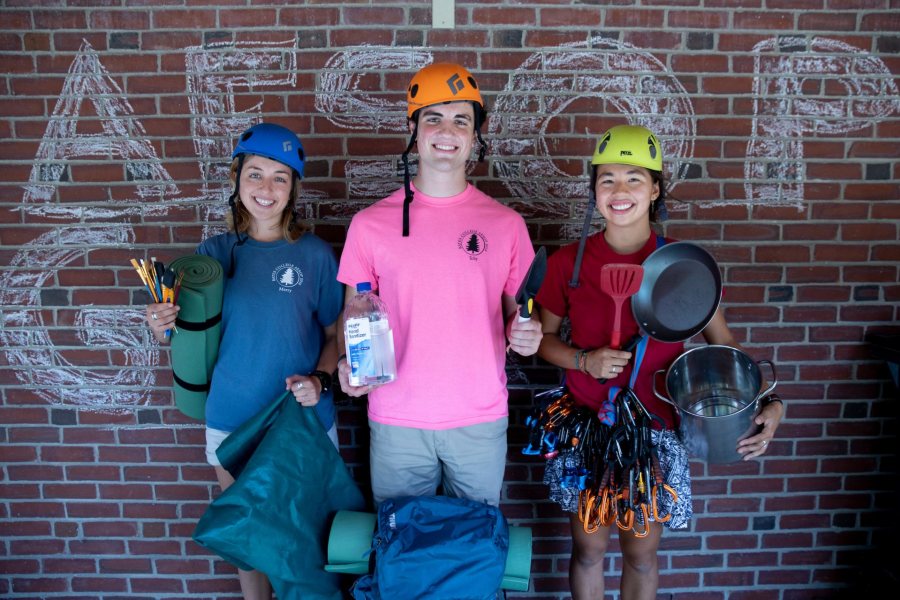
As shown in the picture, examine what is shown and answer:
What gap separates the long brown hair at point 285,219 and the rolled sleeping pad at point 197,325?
197 millimetres

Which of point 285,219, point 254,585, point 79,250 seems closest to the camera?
point 285,219

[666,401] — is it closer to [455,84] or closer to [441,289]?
[441,289]

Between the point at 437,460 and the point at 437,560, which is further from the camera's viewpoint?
the point at 437,460

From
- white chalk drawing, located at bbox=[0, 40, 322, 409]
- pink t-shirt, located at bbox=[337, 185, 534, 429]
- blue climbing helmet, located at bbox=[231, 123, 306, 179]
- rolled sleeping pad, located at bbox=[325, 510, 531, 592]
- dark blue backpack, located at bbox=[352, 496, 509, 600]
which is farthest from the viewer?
white chalk drawing, located at bbox=[0, 40, 322, 409]

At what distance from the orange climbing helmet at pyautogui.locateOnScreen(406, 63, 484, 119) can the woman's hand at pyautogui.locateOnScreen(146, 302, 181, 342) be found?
3.76 feet

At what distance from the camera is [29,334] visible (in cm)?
308

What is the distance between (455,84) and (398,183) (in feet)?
2.41

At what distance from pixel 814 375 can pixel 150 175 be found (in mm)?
3279

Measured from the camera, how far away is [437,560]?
2121mm

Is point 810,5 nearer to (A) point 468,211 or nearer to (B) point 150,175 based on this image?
(A) point 468,211

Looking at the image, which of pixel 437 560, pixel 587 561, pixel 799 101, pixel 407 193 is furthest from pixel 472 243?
pixel 799 101

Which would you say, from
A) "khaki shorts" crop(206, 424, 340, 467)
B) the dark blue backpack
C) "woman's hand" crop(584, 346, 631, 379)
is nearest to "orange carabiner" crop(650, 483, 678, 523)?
"woman's hand" crop(584, 346, 631, 379)

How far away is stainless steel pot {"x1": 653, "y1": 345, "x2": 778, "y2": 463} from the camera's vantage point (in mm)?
2336

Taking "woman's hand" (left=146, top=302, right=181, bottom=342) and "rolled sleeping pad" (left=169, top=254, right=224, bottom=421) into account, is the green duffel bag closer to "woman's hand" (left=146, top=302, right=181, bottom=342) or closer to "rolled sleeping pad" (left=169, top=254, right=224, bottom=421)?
"rolled sleeping pad" (left=169, top=254, right=224, bottom=421)
